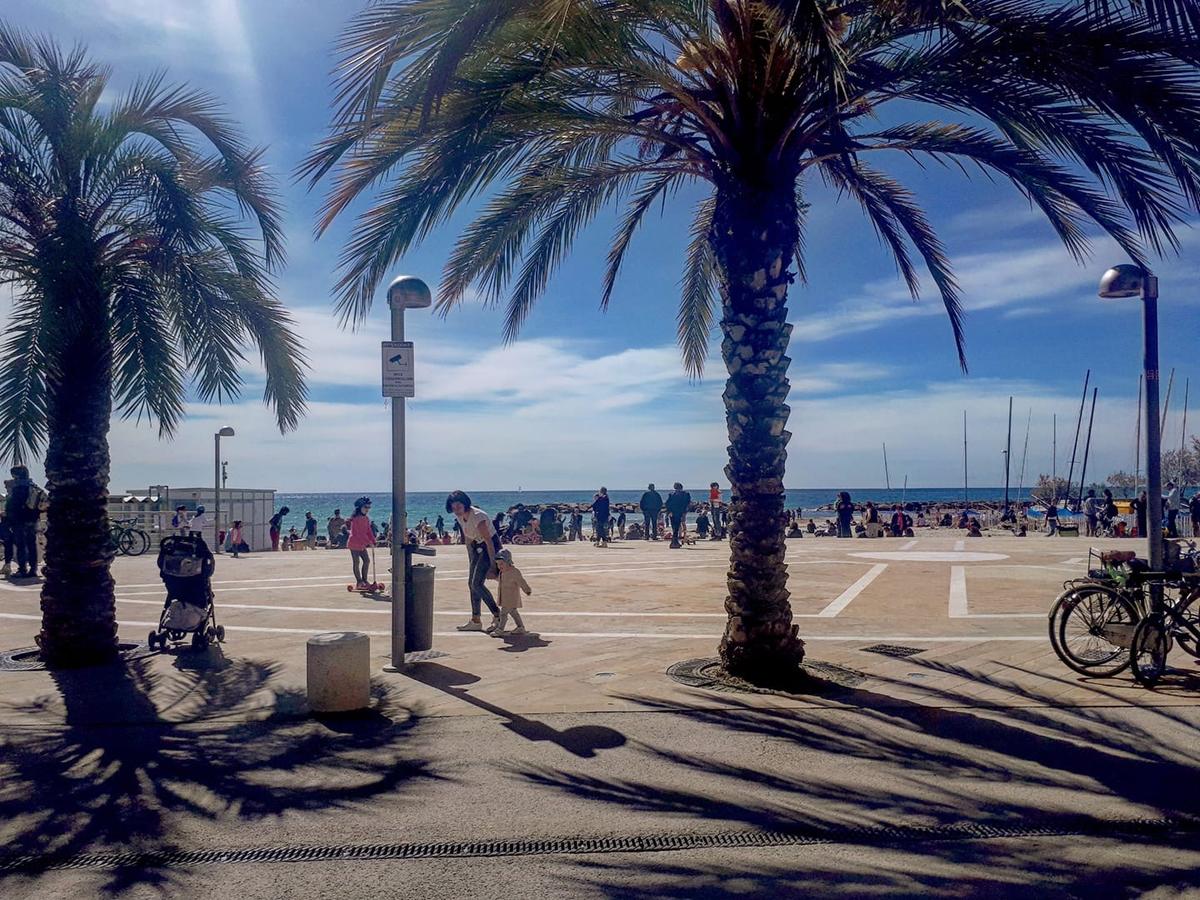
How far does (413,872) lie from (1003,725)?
3992 mm

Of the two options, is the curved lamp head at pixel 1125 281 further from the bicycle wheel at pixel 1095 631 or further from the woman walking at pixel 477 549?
the woman walking at pixel 477 549

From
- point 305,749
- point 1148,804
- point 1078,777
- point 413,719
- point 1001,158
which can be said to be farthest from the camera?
point 1001,158

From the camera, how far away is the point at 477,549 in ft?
33.9

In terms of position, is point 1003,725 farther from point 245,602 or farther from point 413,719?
point 245,602

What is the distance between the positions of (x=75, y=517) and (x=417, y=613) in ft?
10.5

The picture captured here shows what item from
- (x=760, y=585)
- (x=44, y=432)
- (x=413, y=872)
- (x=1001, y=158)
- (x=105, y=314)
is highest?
(x=1001, y=158)

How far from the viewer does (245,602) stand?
43.0 feet

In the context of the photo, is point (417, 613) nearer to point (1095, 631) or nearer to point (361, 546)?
point (1095, 631)

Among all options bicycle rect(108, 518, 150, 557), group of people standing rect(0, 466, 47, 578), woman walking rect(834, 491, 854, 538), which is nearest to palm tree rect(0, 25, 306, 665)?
group of people standing rect(0, 466, 47, 578)

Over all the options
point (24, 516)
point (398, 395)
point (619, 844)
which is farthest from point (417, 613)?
point (24, 516)

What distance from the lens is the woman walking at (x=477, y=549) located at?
10.2m

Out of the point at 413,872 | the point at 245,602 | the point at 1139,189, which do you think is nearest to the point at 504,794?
the point at 413,872

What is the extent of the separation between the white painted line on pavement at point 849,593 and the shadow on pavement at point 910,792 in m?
4.54

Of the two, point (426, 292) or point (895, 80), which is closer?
point (895, 80)
